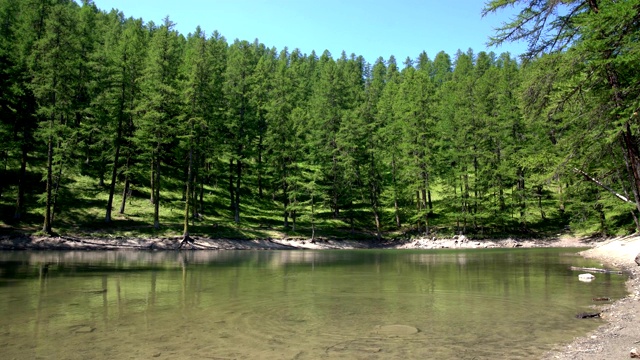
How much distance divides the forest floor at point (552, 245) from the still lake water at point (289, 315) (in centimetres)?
58

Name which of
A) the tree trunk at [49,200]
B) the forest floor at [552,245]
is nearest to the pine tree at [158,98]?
the forest floor at [552,245]

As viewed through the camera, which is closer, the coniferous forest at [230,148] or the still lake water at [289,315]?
the still lake water at [289,315]

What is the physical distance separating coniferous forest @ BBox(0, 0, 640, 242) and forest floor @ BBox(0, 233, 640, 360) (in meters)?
1.77

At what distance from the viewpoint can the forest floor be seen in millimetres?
7242

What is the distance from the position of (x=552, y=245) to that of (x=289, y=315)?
43.1m

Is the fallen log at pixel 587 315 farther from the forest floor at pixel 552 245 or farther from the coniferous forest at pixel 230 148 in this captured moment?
the coniferous forest at pixel 230 148

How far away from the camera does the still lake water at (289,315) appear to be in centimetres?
745

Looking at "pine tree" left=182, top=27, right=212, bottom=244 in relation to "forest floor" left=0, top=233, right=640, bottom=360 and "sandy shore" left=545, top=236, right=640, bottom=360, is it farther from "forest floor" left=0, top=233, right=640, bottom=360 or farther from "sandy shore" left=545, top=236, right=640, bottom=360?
"sandy shore" left=545, top=236, right=640, bottom=360

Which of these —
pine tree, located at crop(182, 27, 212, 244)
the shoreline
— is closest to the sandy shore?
the shoreline

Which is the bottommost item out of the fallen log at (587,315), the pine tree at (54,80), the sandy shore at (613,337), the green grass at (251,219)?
the fallen log at (587,315)

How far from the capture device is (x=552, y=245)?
1747 inches

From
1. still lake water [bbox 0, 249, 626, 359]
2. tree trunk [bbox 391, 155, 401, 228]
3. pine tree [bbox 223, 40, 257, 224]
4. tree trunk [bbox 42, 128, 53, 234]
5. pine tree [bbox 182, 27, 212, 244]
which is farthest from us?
tree trunk [bbox 391, 155, 401, 228]

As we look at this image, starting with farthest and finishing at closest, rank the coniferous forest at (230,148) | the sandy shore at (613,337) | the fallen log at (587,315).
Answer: the coniferous forest at (230,148) < the fallen log at (587,315) < the sandy shore at (613,337)

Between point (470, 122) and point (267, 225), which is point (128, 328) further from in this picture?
point (470, 122)
